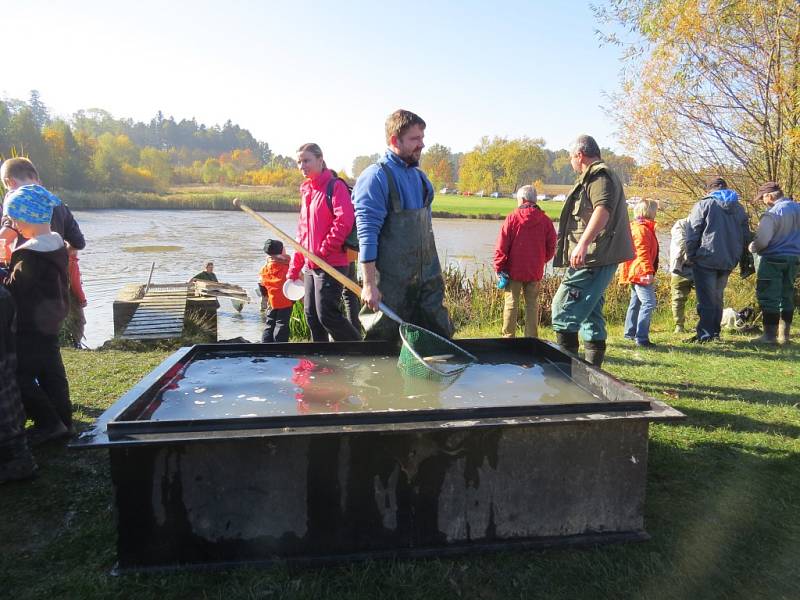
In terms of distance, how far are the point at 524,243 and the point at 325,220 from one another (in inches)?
109

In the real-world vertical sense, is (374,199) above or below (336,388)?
above

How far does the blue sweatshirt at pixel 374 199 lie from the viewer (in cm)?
380

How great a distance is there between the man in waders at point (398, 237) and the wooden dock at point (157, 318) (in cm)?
610

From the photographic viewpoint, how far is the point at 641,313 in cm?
709

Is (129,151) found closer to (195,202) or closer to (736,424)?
(195,202)

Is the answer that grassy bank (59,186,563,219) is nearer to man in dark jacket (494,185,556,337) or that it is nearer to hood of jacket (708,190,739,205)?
hood of jacket (708,190,739,205)

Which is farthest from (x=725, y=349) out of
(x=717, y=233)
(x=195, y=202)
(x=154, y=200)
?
(x=154, y=200)

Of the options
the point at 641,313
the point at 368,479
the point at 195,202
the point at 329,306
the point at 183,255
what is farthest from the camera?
the point at 195,202

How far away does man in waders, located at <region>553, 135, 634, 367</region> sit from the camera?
440 centimetres

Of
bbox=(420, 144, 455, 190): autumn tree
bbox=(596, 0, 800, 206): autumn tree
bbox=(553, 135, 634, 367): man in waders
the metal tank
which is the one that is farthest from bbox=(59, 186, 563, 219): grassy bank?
the metal tank

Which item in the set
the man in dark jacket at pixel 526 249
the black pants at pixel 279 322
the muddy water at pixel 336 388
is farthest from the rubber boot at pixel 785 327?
the black pants at pixel 279 322

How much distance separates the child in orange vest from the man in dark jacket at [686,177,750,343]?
517cm

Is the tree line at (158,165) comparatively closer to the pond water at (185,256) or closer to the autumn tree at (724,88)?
the pond water at (185,256)

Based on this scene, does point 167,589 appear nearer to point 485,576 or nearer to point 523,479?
point 485,576
